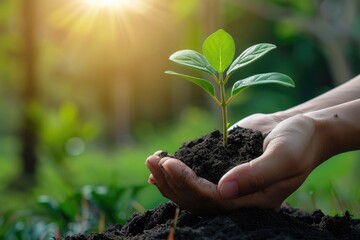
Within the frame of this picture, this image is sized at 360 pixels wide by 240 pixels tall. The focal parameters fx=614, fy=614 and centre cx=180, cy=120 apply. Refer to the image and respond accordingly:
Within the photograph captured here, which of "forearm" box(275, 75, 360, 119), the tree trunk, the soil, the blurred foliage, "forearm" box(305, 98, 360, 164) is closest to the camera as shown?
the soil

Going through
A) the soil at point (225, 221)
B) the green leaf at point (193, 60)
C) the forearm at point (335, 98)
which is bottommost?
the soil at point (225, 221)

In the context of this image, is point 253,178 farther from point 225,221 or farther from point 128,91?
point 128,91

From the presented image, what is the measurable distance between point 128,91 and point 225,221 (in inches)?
752

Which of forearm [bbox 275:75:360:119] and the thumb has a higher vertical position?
forearm [bbox 275:75:360:119]

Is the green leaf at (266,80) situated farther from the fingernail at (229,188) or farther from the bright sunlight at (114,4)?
the bright sunlight at (114,4)

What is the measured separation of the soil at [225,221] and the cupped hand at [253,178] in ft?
0.10

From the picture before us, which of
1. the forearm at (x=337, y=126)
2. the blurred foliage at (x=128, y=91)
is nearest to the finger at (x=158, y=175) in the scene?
the forearm at (x=337, y=126)

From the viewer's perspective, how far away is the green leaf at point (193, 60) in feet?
4.29

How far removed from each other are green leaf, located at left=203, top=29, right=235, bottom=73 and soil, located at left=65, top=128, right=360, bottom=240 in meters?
0.17

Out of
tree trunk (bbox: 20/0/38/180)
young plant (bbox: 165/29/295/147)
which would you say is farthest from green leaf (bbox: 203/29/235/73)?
tree trunk (bbox: 20/0/38/180)

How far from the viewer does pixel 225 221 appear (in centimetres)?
118

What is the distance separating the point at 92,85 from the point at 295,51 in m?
8.20

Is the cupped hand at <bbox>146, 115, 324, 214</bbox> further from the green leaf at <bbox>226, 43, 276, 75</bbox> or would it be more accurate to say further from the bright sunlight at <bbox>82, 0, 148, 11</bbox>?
the bright sunlight at <bbox>82, 0, 148, 11</bbox>

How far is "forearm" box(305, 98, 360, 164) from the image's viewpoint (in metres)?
1.40
